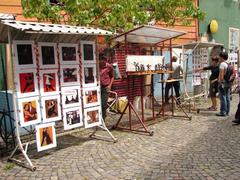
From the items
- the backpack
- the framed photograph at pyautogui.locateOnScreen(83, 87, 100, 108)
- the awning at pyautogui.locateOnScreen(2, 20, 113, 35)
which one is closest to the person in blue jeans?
the backpack

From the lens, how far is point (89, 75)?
7.49 meters

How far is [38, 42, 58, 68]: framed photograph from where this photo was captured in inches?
258

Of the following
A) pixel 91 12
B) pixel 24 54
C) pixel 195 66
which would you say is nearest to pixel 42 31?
pixel 24 54

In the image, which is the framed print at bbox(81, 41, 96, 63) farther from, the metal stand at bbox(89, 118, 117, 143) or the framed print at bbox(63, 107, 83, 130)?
the metal stand at bbox(89, 118, 117, 143)

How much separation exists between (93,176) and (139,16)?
5.48 metres

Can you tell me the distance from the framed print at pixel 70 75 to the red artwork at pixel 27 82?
702 mm

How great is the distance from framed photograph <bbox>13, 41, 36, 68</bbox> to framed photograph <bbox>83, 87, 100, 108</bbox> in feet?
4.71

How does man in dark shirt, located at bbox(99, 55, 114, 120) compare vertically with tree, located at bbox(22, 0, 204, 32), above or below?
below

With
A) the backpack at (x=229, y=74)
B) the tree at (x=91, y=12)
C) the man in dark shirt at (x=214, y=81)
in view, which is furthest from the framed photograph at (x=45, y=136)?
the man in dark shirt at (x=214, y=81)

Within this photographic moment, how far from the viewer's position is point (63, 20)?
9.66 meters

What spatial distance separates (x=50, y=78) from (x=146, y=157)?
2329 mm

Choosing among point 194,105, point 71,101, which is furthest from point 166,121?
point 71,101

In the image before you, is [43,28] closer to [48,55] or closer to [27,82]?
[48,55]

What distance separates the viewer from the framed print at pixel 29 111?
6.27 metres
